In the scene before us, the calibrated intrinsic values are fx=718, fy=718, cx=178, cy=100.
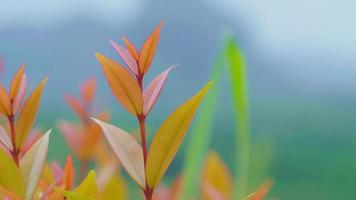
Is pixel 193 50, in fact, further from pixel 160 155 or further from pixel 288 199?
pixel 160 155

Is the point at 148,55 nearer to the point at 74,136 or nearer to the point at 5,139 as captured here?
the point at 5,139

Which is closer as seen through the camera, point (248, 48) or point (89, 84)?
point (89, 84)

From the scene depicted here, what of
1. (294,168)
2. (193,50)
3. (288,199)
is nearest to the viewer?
(288,199)

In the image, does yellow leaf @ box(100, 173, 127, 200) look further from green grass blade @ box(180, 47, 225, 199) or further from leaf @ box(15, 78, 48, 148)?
leaf @ box(15, 78, 48, 148)

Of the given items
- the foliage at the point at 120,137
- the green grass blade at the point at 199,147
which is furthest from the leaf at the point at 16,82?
the green grass blade at the point at 199,147

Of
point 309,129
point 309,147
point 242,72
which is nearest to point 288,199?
point 309,147

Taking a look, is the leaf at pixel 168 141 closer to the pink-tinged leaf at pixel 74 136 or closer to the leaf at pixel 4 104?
the leaf at pixel 4 104

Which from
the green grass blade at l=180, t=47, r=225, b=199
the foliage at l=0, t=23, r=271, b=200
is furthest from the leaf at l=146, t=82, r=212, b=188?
the green grass blade at l=180, t=47, r=225, b=199
